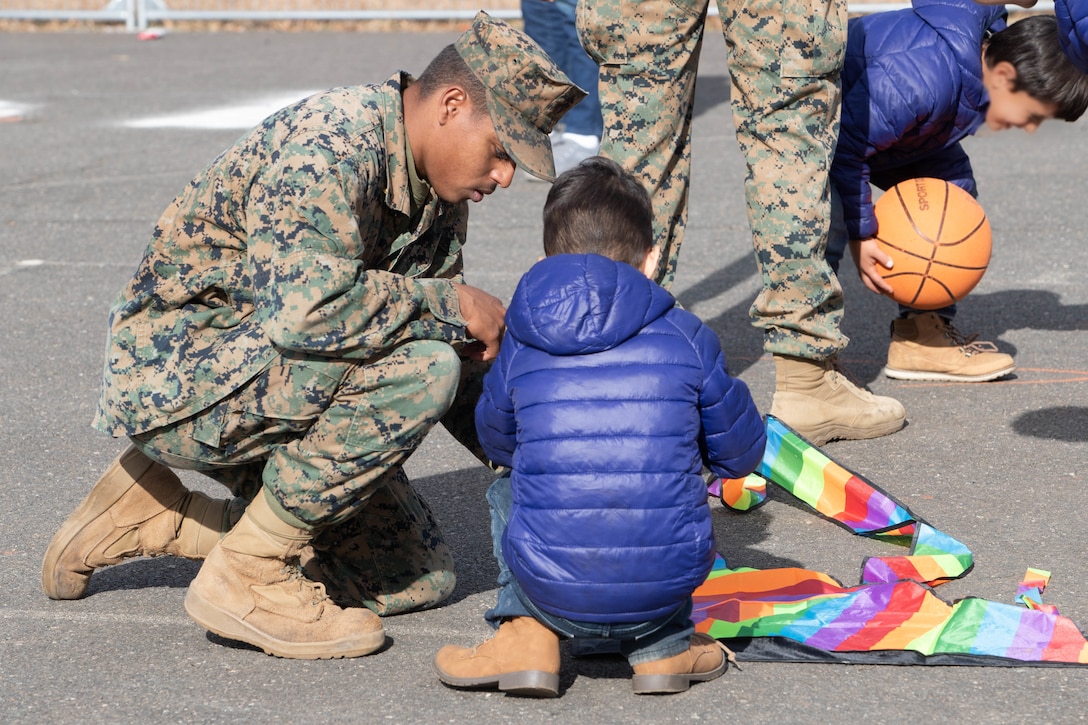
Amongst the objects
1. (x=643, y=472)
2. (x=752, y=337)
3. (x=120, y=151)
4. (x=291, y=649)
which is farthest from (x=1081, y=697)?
(x=120, y=151)

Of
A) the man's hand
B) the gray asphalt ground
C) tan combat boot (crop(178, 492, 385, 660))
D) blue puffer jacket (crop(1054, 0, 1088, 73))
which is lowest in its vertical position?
the gray asphalt ground

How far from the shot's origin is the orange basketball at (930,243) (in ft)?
16.6

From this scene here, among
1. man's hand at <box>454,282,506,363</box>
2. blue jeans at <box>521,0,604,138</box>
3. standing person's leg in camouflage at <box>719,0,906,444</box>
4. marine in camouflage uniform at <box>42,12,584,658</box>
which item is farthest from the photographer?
blue jeans at <box>521,0,604,138</box>

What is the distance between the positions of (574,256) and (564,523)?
0.55 metres

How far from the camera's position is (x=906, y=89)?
4.81 metres

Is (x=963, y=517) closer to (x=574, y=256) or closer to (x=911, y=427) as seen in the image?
(x=911, y=427)

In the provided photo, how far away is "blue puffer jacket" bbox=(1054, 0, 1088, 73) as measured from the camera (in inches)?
157

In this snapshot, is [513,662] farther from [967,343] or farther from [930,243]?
[967,343]

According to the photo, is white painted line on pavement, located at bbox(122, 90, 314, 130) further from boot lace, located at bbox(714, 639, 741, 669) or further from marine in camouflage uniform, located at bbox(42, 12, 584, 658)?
boot lace, located at bbox(714, 639, 741, 669)

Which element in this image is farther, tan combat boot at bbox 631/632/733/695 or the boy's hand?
the boy's hand

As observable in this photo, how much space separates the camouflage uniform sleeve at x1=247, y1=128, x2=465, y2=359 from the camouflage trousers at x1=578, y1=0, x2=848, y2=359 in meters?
1.72

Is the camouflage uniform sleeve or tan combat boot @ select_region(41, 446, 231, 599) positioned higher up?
the camouflage uniform sleeve

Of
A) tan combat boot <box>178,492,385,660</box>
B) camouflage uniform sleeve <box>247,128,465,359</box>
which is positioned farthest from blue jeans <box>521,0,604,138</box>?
tan combat boot <box>178,492,385,660</box>

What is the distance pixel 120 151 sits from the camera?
10.1m
